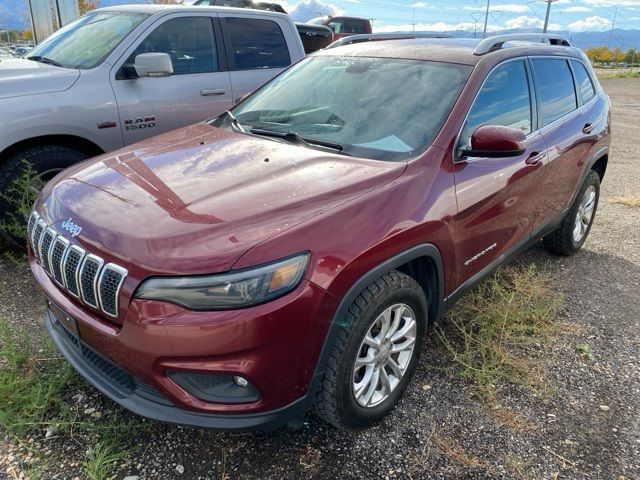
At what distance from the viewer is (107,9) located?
4867 mm

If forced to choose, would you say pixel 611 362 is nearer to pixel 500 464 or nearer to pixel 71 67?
pixel 500 464

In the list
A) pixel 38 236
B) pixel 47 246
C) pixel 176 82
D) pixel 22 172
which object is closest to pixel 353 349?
pixel 47 246

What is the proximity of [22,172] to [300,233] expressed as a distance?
2.80m

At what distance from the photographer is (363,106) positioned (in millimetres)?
2932

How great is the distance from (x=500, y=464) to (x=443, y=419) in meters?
0.34

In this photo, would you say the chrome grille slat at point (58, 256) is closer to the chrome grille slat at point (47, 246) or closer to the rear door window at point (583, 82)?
the chrome grille slat at point (47, 246)

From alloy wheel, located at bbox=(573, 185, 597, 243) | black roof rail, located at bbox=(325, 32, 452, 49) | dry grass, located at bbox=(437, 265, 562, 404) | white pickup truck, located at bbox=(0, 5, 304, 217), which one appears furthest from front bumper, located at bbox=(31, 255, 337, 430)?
alloy wheel, located at bbox=(573, 185, 597, 243)

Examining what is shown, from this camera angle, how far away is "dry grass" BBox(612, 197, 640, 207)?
20.9 feet

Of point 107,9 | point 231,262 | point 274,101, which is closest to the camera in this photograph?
point 231,262

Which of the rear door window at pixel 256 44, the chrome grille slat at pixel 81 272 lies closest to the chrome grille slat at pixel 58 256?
the chrome grille slat at pixel 81 272

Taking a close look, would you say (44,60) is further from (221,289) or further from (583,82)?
(583,82)

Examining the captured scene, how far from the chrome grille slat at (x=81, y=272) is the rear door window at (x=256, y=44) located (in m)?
3.27

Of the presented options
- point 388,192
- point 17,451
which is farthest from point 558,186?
point 17,451

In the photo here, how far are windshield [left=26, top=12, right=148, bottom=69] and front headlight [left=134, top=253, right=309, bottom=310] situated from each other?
10.1 ft
